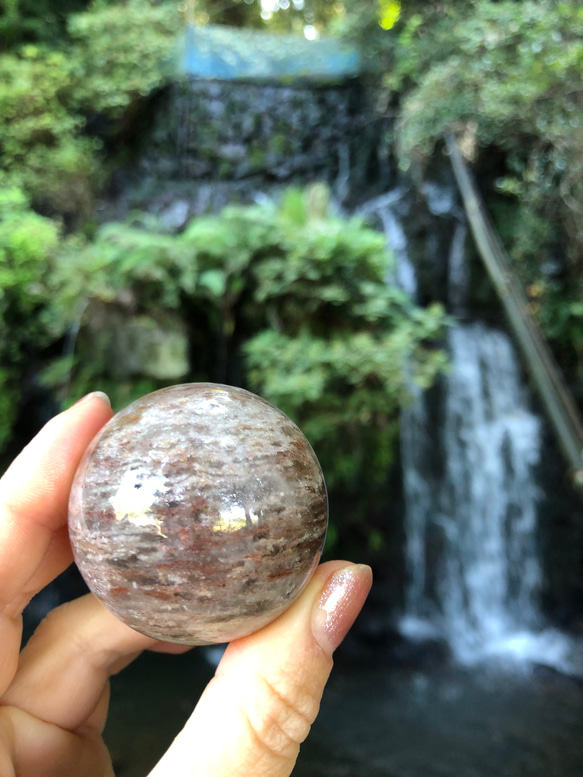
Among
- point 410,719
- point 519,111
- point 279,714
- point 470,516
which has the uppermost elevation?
point 519,111

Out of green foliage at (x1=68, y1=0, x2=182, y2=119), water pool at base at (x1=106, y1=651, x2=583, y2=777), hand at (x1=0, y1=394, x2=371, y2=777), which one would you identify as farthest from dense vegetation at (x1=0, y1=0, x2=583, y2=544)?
hand at (x1=0, y1=394, x2=371, y2=777)

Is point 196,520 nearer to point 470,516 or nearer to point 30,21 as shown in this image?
point 470,516

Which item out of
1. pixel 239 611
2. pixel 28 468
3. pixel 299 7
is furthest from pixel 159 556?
pixel 299 7

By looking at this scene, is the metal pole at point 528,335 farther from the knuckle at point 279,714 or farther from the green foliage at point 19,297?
the green foliage at point 19,297

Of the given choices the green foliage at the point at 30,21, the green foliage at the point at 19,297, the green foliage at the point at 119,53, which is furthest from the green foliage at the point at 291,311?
the green foliage at the point at 30,21

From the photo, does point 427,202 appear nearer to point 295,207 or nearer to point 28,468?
point 295,207

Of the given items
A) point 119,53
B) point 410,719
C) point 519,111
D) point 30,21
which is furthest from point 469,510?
point 30,21
